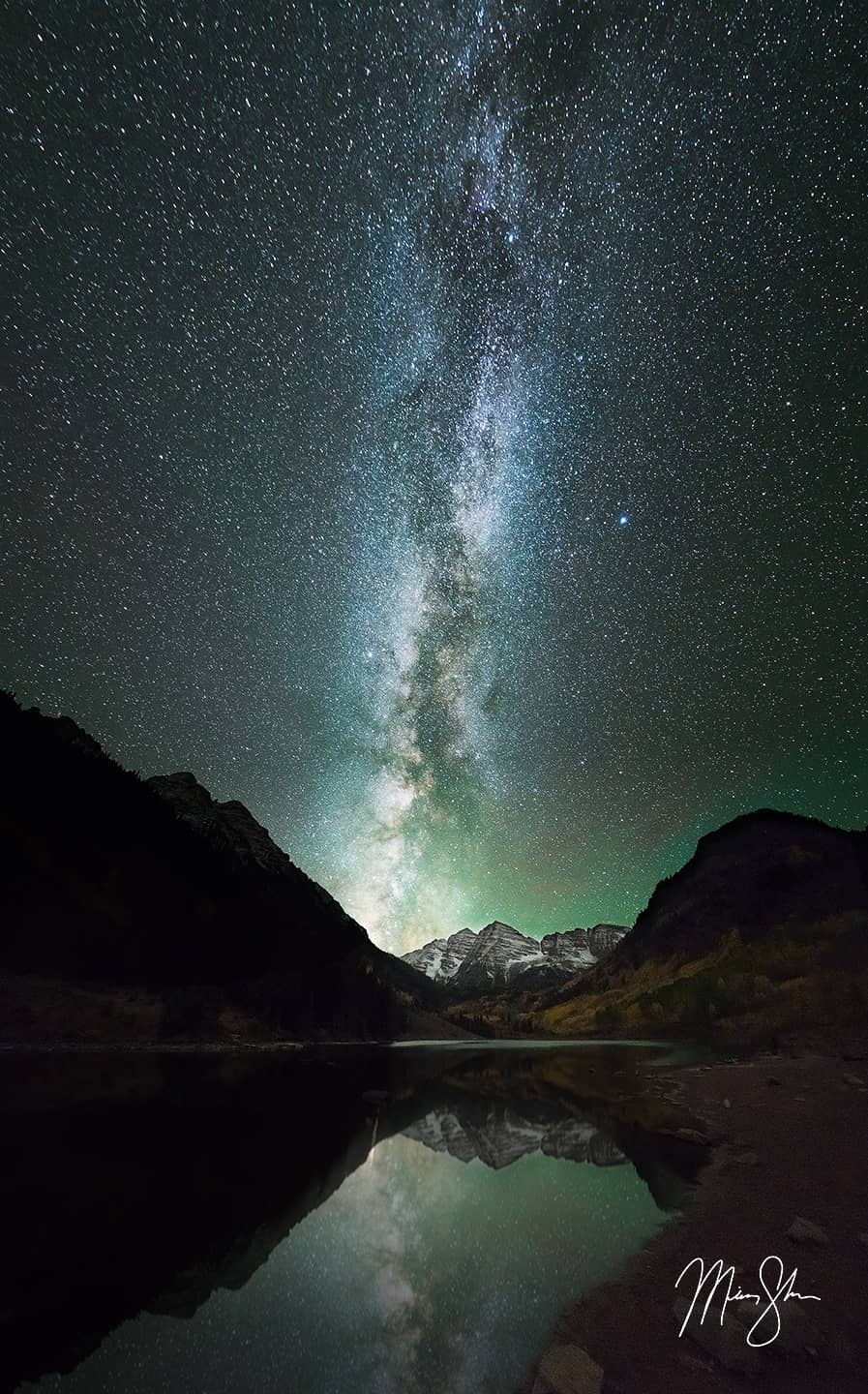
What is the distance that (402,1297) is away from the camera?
664cm

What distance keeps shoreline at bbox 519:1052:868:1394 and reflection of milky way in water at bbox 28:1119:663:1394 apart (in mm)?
496

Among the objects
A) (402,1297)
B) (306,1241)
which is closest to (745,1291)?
(402,1297)

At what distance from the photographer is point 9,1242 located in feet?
24.0

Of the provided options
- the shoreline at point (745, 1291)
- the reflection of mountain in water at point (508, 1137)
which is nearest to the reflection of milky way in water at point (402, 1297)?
the shoreline at point (745, 1291)

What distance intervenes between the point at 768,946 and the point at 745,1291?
18268 cm

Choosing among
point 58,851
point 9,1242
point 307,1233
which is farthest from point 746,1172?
point 58,851

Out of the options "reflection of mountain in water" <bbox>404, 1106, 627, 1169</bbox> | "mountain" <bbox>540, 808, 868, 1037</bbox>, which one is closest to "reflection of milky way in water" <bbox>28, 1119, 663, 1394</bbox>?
"reflection of mountain in water" <bbox>404, 1106, 627, 1169</bbox>

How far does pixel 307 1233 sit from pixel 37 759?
78.9m

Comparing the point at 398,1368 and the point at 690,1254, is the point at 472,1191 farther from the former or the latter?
the point at 398,1368

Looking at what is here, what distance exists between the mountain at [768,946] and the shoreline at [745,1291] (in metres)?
103

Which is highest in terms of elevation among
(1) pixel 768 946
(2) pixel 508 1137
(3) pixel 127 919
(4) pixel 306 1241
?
(1) pixel 768 946

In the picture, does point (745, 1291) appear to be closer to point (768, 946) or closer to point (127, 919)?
point (127, 919)
